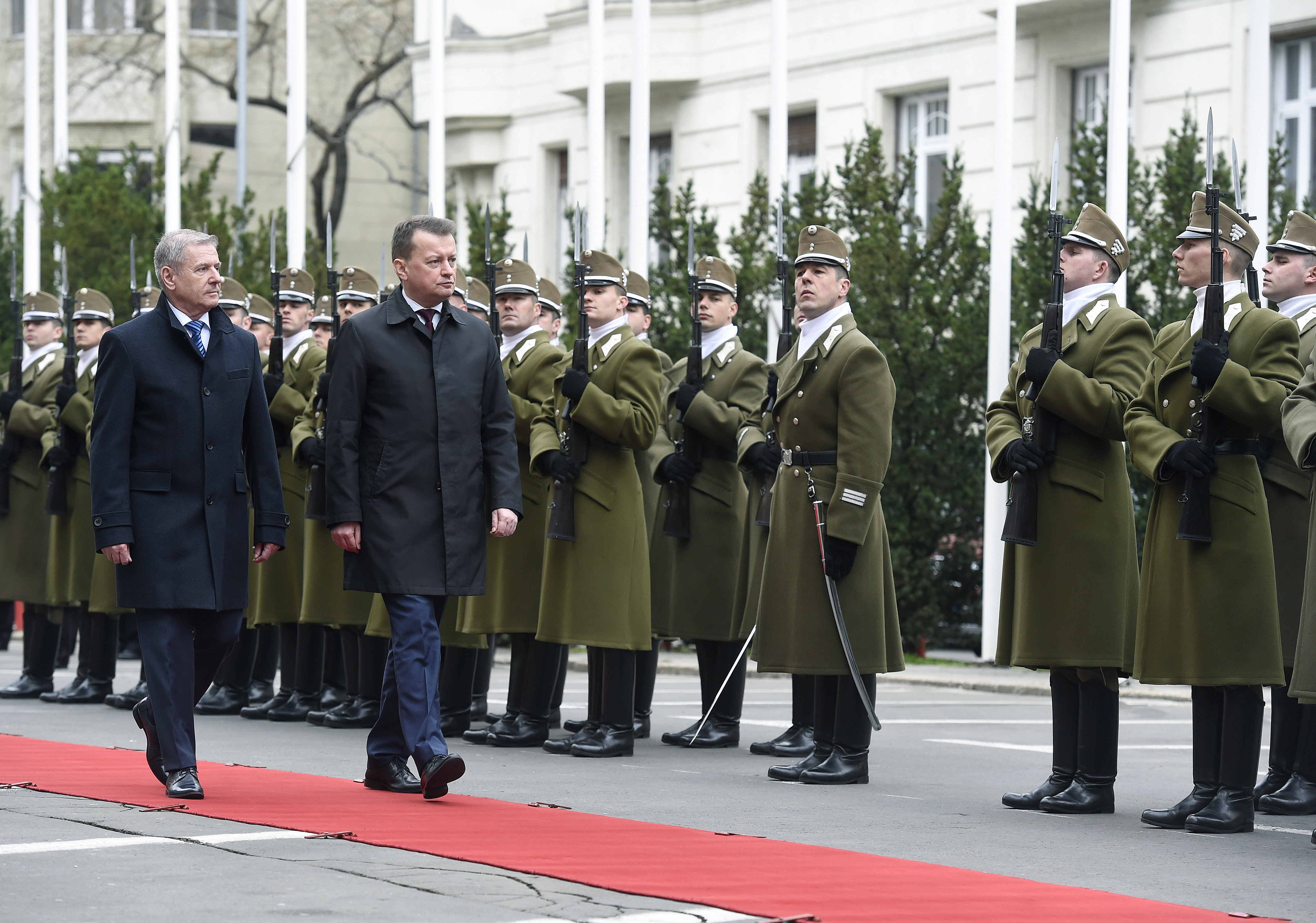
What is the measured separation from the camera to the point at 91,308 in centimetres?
1307

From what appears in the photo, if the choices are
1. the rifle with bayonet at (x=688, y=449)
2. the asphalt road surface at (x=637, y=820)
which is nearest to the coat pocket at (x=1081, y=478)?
the asphalt road surface at (x=637, y=820)

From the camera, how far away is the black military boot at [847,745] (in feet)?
30.3

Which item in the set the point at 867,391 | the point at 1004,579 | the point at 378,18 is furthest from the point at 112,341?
the point at 378,18

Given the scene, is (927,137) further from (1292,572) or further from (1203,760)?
(1203,760)

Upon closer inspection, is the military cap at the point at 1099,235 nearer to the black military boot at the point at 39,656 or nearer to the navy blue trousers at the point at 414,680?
the navy blue trousers at the point at 414,680

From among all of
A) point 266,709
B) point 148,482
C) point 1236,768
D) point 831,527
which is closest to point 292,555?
point 266,709

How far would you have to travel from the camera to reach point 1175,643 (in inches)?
315

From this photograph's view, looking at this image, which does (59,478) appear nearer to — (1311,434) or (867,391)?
(867,391)

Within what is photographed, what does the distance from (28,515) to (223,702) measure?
2.31m

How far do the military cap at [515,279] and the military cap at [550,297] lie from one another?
0.74 meters

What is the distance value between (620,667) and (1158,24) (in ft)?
44.1

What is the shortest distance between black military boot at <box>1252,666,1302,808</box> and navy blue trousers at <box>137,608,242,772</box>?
4265 millimetres

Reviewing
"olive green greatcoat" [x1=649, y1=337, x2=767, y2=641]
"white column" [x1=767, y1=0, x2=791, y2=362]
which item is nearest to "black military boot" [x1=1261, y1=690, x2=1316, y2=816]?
"olive green greatcoat" [x1=649, y1=337, x2=767, y2=641]

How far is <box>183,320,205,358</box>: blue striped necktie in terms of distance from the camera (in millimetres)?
8273
